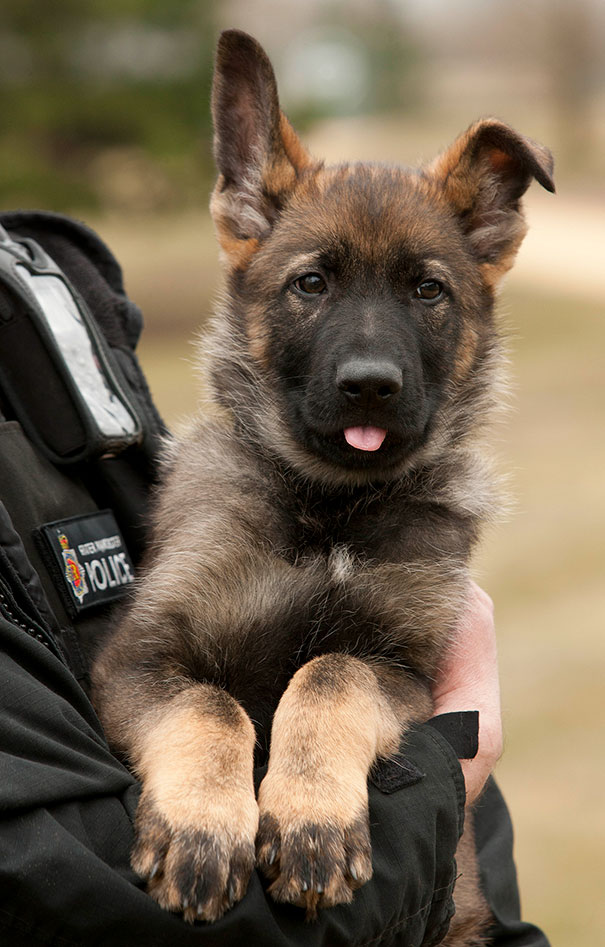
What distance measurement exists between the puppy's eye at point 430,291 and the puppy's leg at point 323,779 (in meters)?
1.09

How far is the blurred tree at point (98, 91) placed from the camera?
2330cm

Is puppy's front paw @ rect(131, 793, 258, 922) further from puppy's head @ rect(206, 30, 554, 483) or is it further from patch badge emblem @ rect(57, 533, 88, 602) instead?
puppy's head @ rect(206, 30, 554, 483)

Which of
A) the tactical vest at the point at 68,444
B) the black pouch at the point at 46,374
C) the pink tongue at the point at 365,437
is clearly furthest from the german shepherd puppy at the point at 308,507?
the black pouch at the point at 46,374

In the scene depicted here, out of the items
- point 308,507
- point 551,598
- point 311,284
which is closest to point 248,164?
point 311,284

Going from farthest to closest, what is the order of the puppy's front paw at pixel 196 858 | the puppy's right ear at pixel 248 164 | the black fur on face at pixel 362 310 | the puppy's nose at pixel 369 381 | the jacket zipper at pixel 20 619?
the puppy's right ear at pixel 248 164 < the black fur on face at pixel 362 310 < the puppy's nose at pixel 369 381 < the jacket zipper at pixel 20 619 < the puppy's front paw at pixel 196 858

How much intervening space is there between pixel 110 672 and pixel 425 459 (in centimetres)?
111

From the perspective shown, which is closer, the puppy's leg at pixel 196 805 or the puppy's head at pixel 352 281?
the puppy's leg at pixel 196 805

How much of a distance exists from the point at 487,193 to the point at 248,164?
0.75 metres

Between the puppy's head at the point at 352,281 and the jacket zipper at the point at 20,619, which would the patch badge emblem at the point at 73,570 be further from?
the puppy's head at the point at 352,281

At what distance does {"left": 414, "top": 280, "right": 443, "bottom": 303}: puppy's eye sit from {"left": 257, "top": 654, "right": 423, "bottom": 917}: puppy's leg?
1.09 meters

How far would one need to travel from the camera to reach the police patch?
2467 mm

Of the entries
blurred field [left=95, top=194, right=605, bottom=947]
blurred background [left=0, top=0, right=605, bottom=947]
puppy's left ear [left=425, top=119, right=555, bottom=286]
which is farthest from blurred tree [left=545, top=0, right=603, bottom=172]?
puppy's left ear [left=425, top=119, right=555, bottom=286]

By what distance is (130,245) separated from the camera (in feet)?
145

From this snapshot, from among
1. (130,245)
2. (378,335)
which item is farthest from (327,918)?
(130,245)
